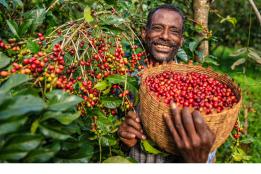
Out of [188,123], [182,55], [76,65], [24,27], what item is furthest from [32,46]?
[182,55]

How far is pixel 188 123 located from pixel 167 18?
3.80 feet

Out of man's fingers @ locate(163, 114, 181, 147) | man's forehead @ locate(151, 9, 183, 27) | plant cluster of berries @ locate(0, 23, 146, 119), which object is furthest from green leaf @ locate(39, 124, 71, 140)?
man's forehead @ locate(151, 9, 183, 27)

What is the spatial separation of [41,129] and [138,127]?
0.69m

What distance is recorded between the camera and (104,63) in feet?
6.41

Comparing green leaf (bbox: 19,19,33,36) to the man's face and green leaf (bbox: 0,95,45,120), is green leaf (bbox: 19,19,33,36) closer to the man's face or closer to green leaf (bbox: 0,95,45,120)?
the man's face

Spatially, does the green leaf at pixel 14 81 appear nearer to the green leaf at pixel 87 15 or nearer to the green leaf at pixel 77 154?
the green leaf at pixel 77 154

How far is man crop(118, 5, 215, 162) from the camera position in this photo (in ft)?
5.22

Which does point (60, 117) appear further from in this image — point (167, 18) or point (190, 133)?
point (167, 18)

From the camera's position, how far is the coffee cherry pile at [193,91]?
1762mm

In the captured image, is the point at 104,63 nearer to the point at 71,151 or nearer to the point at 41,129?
the point at 71,151

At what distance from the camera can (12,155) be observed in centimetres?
128

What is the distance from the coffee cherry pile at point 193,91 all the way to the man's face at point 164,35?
0.38 meters

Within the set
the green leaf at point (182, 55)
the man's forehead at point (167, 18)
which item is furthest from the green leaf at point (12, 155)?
the green leaf at point (182, 55)
